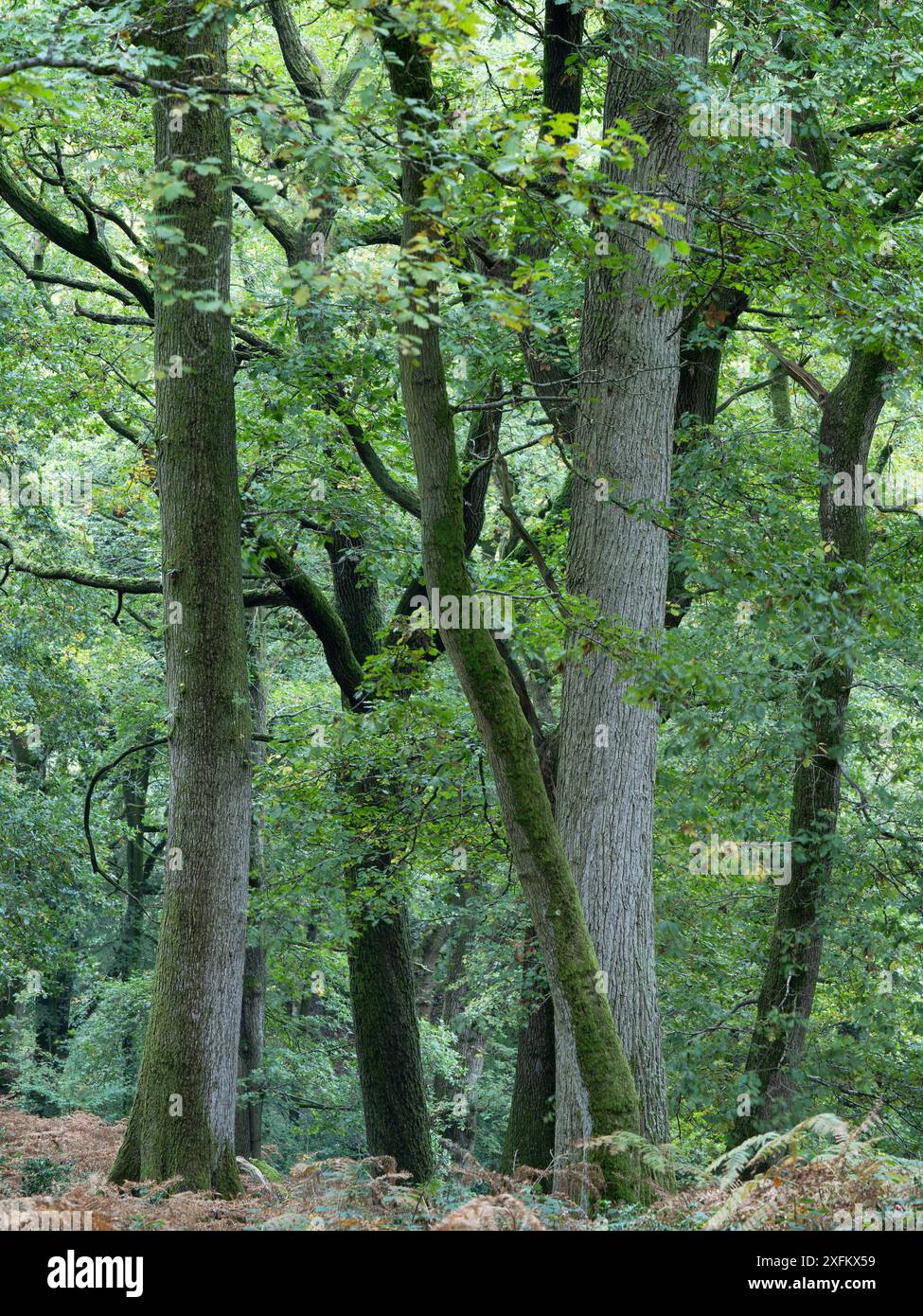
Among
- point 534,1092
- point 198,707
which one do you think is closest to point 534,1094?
point 534,1092

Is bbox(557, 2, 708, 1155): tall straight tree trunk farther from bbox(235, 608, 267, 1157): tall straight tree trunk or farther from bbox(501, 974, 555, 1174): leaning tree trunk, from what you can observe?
bbox(235, 608, 267, 1157): tall straight tree trunk

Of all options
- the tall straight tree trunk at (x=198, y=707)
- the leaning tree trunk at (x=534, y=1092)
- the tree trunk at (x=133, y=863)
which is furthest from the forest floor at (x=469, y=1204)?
the tree trunk at (x=133, y=863)

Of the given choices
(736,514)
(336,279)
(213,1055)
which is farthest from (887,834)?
(336,279)

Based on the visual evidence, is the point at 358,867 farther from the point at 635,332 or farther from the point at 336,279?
the point at 336,279

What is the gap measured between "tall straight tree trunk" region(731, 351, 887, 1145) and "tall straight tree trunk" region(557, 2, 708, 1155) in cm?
316

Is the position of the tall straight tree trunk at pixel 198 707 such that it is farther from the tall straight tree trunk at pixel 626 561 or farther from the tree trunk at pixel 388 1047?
the tree trunk at pixel 388 1047

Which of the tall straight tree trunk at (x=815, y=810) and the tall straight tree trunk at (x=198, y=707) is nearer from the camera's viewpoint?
the tall straight tree trunk at (x=198, y=707)

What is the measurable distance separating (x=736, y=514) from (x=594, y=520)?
1.99 m

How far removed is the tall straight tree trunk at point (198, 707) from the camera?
7.16 metres

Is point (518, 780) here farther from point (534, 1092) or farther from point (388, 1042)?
point (388, 1042)

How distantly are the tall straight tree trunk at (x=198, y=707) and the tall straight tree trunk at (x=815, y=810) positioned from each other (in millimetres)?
5368

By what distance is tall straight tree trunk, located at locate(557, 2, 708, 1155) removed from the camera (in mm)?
7727

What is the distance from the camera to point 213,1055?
7.30 metres

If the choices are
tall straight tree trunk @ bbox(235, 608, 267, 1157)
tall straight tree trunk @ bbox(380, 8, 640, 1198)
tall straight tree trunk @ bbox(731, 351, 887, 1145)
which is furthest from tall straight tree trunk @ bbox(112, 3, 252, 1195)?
tall straight tree trunk @ bbox(235, 608, 267, 1157)
